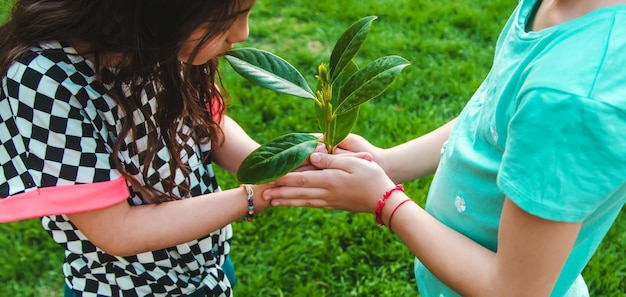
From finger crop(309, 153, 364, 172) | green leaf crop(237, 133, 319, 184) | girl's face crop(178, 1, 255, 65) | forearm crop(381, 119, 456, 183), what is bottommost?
forearm crop(381, 119, 456, 183)

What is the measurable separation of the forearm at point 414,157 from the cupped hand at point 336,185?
163 millimetres

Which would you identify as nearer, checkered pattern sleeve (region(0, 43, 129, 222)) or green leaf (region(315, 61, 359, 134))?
checkered pattern sleeve (region(0, 43, 129, 222))

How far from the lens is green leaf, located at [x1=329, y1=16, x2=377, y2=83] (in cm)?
126

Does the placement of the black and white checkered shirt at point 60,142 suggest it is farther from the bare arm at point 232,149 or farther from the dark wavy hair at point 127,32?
the bare arm at point 232,149

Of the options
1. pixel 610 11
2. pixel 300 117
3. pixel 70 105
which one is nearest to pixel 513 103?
pixel 610 11

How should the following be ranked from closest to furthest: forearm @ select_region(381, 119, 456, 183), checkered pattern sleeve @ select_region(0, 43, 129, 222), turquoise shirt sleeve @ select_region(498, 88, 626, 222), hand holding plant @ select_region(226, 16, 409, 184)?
turquoise shirt sleeve @ select_region(498, 88, 626, 222) → checkered pattern sleeve @ select_region(0, 43, 129, 222) → hand holding plant @ select_region(226, 16, 409, 184) → forearm @ select_region(381, 119, 456, 183)

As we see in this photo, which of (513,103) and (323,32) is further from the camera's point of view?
(323,32)

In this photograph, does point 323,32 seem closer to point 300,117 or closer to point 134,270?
point 300,117

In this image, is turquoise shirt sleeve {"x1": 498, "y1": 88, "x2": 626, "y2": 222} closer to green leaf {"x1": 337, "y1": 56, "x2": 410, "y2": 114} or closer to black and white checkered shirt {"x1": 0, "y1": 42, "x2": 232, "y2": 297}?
green leaf {"x1": 337, "y1": 56, "x2": 410, "y2": 114}

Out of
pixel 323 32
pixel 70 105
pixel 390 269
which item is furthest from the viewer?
pixel 323 32

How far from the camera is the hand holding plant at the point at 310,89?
1.25m

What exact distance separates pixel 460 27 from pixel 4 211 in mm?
3232

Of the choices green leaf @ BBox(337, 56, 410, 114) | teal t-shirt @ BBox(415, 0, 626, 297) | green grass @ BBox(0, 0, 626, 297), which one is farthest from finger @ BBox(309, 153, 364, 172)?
green grass @ BBox(0, 0, 626, 297)

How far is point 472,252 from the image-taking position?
120cm
